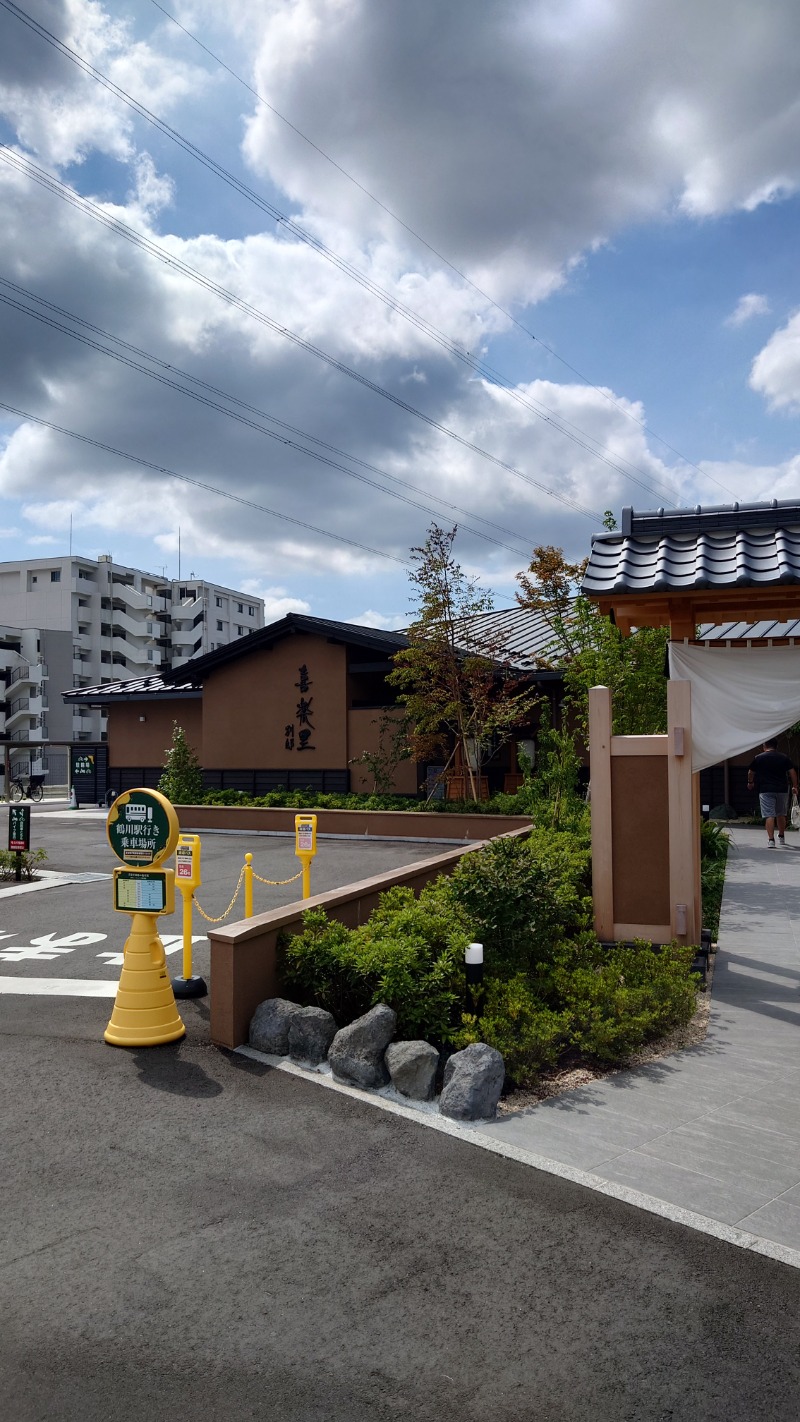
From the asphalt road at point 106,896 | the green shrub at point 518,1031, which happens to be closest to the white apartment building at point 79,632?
the asphalt road at point 106,896

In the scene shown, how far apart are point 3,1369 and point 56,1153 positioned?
6.07 ft

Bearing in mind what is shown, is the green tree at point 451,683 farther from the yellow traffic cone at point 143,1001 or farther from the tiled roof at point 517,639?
the yellow traffic cone at point 143,1001

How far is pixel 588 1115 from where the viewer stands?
566 cm

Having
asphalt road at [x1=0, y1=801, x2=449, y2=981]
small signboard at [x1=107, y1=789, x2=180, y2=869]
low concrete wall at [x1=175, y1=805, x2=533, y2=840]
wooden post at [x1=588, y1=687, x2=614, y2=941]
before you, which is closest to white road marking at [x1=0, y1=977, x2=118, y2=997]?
asphalt road at [x1=0, y1=801, x2=449, y2=981]

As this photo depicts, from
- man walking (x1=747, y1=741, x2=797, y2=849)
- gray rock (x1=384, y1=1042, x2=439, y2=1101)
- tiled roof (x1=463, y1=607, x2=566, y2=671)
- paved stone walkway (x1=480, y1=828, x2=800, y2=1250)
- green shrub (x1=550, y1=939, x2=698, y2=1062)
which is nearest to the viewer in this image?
paved stone walkway (x1=480, y1=828, x2=800, y2=1250)

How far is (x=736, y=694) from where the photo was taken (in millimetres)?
8898

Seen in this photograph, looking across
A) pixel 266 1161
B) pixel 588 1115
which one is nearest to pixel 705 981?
pixel 588 1115

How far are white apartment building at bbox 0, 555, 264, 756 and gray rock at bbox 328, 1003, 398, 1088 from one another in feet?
225

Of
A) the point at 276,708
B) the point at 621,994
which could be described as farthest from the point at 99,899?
the point at 276,708

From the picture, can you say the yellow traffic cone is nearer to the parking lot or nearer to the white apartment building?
the parking lot

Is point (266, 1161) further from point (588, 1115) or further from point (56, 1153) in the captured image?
point (588, 1115)

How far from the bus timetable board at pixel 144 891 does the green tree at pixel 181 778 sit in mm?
20488

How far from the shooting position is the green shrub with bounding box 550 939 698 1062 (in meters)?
6.69

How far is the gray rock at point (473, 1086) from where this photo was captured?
559 centimetres
